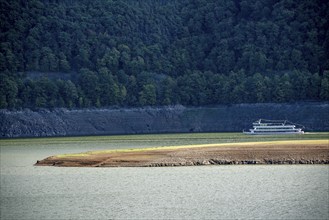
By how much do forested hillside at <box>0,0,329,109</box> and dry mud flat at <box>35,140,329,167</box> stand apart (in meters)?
81.3

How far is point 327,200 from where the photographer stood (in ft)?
127

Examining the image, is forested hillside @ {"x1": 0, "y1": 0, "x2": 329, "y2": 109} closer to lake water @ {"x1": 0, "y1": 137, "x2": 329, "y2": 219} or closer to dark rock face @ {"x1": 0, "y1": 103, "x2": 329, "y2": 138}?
dark rock face @ {"x1": 0, "y1": 103, "x2": 329, "y2": 138}

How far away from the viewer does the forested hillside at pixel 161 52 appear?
154625 millimetres

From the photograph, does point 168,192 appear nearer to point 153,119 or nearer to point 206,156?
point 206,156

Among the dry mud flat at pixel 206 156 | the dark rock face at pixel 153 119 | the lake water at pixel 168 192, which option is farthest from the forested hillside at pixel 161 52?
the lake water at pixel 168 192

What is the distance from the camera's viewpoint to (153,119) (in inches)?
5940

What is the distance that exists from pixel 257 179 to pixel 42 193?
1439cm

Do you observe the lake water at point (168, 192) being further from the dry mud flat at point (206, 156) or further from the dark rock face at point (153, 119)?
the dark rock face at point (153, 119)

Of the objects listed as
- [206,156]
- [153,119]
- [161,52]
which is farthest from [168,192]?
[161,52]

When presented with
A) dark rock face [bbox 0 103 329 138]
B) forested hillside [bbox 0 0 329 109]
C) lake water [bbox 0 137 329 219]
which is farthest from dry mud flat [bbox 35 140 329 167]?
forested hillside [bbox 0 0 329 109]

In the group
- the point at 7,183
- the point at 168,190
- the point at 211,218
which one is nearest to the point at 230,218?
the point at 211,218

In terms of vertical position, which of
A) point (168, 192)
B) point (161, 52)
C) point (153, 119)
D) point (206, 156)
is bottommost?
point (153, 119)

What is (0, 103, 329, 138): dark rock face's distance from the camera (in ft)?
470

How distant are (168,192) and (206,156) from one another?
21.0m
